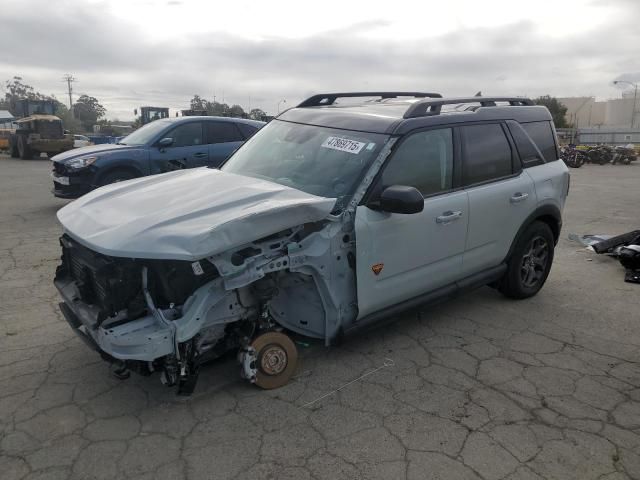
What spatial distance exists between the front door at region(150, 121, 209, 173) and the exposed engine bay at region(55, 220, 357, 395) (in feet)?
18.9

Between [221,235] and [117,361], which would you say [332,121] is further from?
[117,361]

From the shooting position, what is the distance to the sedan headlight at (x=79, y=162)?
8500 mm

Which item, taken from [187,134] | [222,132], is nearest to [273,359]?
[187,134]

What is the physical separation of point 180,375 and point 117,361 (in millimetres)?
388

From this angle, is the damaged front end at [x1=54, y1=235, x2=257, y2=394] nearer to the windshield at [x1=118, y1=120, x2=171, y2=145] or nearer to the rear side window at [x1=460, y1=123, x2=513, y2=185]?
the rear side window at [x1=460, y1=123, x2=513, y2=185]

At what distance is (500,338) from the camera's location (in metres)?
4.14

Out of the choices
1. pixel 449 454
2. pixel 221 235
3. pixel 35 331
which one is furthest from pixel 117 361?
pixel 449 454

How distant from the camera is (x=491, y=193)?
4.21m

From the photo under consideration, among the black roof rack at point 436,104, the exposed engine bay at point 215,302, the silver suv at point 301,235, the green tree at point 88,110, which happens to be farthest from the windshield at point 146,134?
the green tree at point 88,110

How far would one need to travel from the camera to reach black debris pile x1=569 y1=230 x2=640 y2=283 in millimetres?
5762

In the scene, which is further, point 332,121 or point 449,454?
point 332,121

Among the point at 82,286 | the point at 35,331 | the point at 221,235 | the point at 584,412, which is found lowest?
the point at 584,412

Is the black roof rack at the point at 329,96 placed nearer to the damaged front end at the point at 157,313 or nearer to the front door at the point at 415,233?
the front door at the point at 415,233

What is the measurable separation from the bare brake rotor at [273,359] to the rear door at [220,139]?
665 cm
